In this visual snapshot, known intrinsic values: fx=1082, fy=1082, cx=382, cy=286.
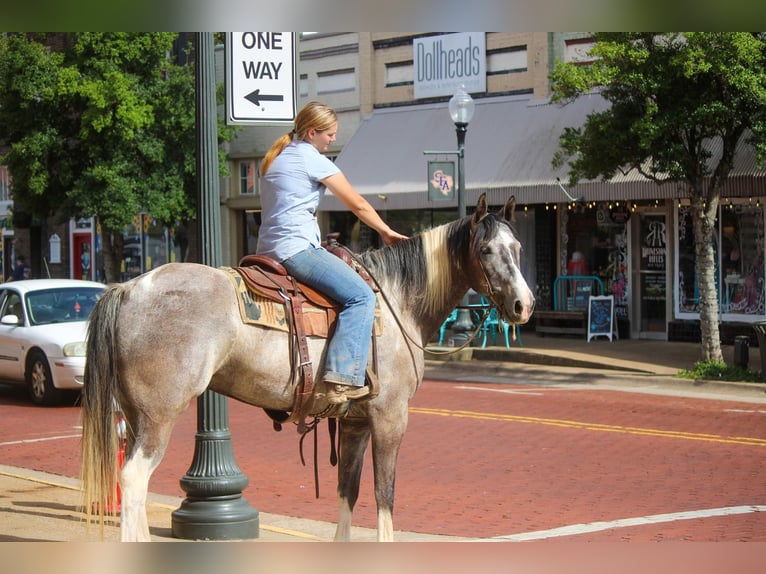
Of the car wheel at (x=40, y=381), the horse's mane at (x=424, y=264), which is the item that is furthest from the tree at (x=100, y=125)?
the horse's mane at (x=424, y=264)

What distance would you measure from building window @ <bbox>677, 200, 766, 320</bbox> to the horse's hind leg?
17928 mm

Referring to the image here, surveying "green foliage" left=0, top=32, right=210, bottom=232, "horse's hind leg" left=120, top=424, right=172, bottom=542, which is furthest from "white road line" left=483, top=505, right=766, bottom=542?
"green foliage" left=0, top=32, right=210, bottom=232

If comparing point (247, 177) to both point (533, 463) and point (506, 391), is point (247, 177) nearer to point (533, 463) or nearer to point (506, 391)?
point (506, 391)

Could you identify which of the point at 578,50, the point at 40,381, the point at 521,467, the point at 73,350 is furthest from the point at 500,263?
the point at 578,50

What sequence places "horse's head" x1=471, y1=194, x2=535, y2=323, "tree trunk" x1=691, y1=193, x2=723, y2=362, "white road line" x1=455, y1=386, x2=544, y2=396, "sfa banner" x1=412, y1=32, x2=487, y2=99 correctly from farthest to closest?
"sfa banner" x1=412, y1=32, x2=487, y2=99 < "tree trunk" x1=691, y1=193, x2=723, y2=362 < "white road line" x1=455, y1=386, x2=544, y2=396 < "horse's head" x1=471, y1=194, x2=535, y2=323

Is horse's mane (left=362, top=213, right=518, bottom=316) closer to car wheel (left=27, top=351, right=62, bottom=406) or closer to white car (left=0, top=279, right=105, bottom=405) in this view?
white car (left=0, top=279, right=105, bottom=405)

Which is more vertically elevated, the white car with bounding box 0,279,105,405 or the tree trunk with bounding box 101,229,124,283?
the tree trunk with bounding box 101,229,124,283

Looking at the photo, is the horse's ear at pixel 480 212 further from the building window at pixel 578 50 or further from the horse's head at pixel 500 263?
the building window at pixel 578 50

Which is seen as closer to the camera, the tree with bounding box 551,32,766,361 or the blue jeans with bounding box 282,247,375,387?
the blue jeans with bounding box 282,247,375,387

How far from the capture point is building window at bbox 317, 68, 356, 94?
95.0ft

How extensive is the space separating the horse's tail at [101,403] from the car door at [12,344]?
1047 centimetres

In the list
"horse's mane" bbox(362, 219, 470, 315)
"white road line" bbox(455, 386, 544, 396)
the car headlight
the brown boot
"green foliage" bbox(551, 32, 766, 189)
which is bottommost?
"white road line" bbox(455, 386, 544, 396)

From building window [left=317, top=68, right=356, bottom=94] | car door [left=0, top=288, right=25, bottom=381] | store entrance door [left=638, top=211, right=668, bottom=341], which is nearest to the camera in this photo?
car door [left=0, top=288, right=25, bottom=381]

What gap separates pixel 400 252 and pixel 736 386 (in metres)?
11.5
